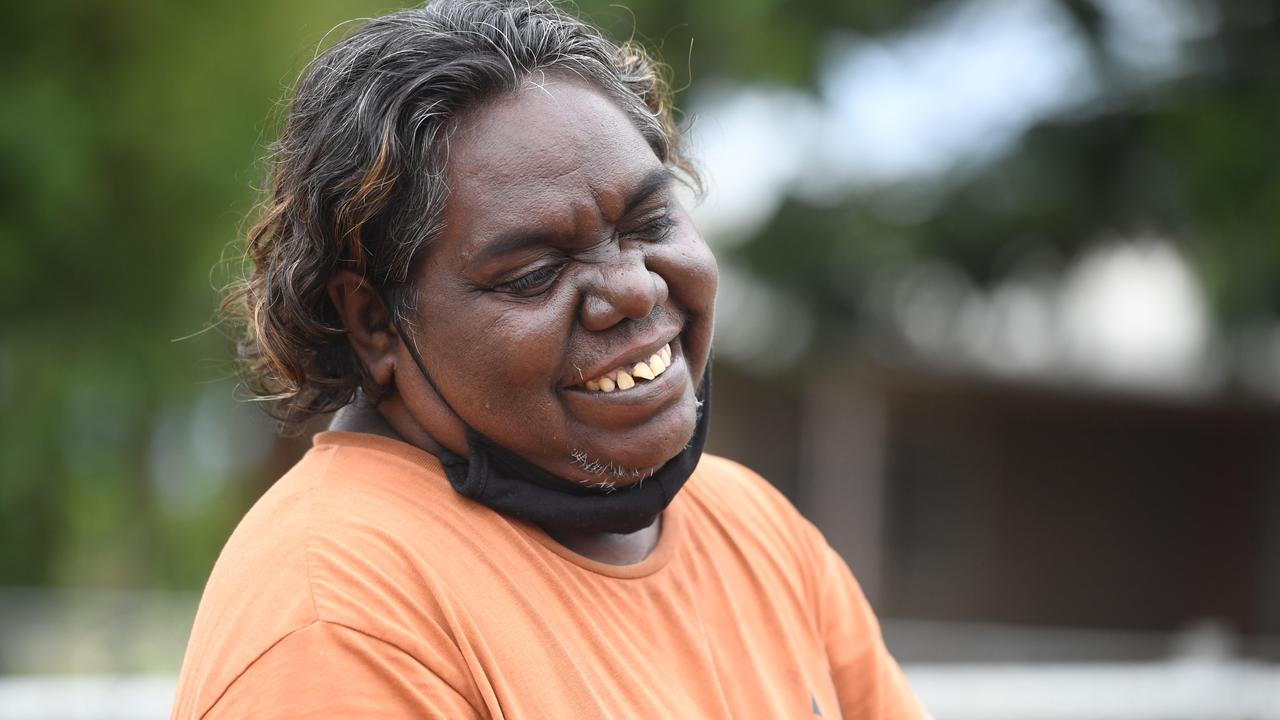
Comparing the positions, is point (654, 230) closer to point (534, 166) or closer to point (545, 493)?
point (534, 166)

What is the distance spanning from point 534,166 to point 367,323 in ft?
1.14

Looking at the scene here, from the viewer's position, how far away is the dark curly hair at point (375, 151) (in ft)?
5.76

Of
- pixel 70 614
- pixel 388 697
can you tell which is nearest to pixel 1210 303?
pixel 70 614

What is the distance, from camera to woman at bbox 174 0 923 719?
164cm

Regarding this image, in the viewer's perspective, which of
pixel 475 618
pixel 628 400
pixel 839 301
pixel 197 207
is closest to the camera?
pixel 475 618

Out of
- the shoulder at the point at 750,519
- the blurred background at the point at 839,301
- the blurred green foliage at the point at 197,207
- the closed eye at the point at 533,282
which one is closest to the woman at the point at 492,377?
the closed eye at the point at 533,282

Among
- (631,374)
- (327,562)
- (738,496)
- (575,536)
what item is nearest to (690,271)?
(631,374)

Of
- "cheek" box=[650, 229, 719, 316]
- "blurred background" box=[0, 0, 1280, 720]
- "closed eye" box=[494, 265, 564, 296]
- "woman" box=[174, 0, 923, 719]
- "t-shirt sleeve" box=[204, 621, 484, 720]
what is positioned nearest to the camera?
"t-shirt sleeve" box=[204, 621, 484, 720]

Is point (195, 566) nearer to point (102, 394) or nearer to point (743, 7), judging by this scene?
point (102, 394)

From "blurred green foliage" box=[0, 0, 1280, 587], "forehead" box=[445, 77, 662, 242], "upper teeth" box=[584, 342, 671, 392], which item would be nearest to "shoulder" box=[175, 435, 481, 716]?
"upper teeth" box=[584, 342, 671, 392]

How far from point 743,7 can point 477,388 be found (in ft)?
19.1

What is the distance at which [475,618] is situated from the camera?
165 cm

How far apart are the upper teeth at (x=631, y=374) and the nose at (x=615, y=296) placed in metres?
0.07

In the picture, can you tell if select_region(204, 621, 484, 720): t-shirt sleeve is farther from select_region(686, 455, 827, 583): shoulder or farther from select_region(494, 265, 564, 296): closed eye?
select_region(686, 455, 827, 583): shoulder
